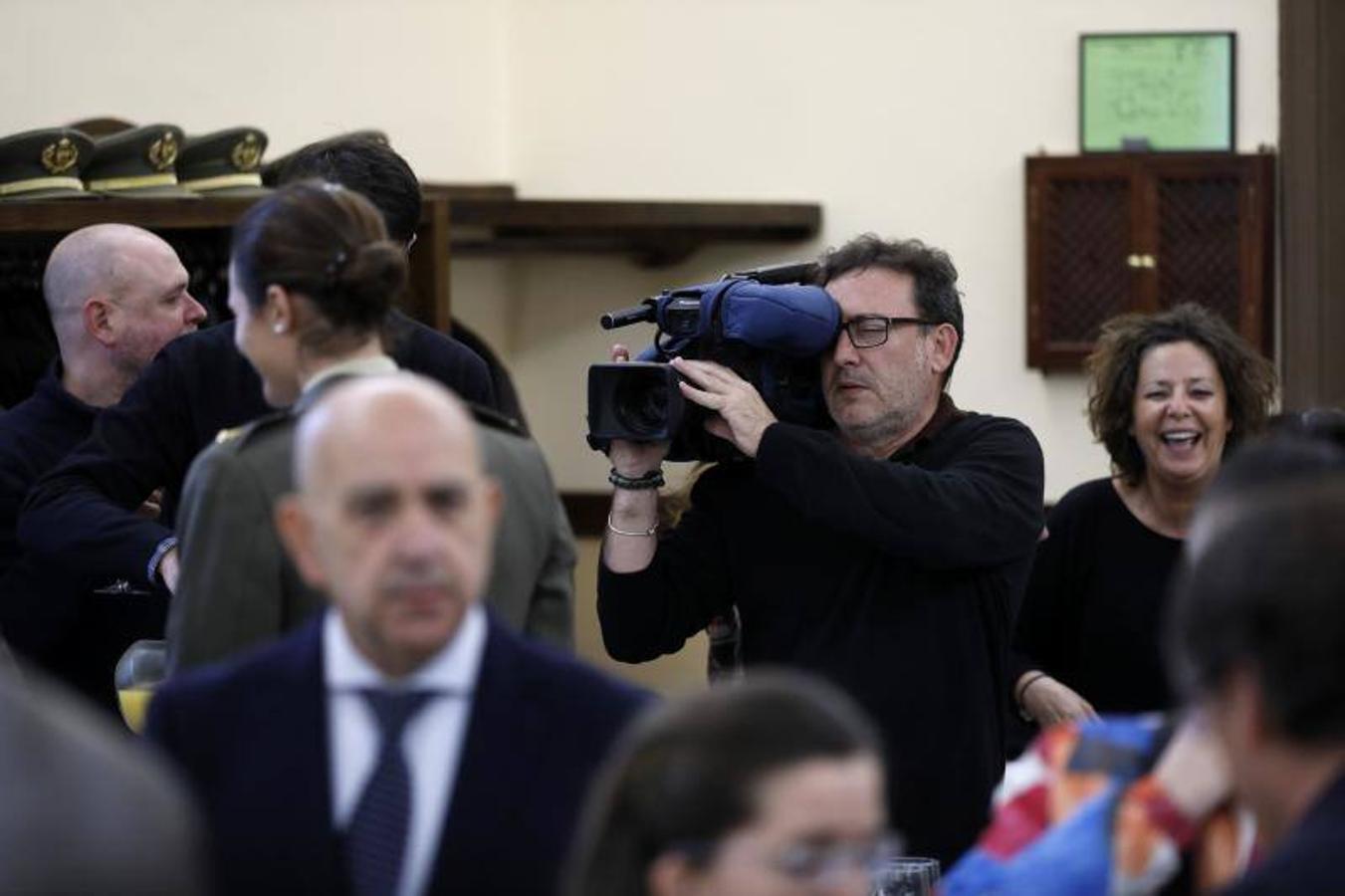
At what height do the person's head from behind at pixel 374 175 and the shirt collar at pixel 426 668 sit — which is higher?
the person's head from behind at pixel 374 175

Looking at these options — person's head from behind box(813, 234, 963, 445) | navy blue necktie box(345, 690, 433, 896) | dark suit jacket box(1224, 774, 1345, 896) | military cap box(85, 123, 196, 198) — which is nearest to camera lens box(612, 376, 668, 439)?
person's head from behind box(813, 234, 963, 445)

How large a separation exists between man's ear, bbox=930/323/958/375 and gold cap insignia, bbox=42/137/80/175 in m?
2.07

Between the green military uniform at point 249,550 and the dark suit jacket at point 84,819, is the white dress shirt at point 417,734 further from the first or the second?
the dark suit jacket at point 84,819

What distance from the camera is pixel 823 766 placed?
1.88 m

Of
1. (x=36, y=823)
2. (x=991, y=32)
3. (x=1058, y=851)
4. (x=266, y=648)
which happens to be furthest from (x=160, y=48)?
(x=36, y=823)

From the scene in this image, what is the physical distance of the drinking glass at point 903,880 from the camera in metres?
3.10

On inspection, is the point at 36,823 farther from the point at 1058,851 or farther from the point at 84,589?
the point at 84,589

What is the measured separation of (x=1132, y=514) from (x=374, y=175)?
136 cm

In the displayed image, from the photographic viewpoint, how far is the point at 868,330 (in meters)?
3.69

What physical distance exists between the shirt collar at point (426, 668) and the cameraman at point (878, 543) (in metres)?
1.29

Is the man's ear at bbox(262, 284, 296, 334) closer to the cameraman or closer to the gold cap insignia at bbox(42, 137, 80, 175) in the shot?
the cameraman

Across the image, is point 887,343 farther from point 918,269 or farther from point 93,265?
point 93,265

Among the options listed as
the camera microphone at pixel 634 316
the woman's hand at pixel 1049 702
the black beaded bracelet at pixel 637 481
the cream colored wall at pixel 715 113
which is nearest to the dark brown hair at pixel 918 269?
the camera microphone at pixel 634 316

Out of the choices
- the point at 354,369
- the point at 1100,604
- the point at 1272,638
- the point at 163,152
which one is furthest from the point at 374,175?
the point at 1272,638
